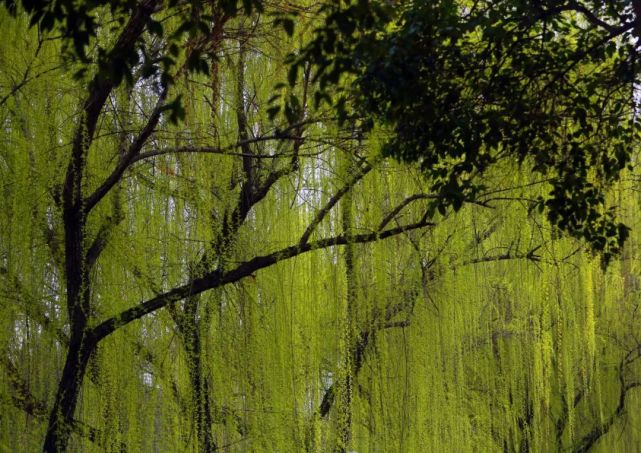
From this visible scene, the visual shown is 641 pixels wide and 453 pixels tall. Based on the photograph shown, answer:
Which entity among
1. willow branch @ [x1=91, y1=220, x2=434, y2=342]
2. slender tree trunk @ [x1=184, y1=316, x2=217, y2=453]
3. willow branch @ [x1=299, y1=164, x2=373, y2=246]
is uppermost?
willow branch @ [x1=299, y1=164, x2=373, y2=246]

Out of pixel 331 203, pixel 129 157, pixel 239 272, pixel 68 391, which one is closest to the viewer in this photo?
pixel 129 157

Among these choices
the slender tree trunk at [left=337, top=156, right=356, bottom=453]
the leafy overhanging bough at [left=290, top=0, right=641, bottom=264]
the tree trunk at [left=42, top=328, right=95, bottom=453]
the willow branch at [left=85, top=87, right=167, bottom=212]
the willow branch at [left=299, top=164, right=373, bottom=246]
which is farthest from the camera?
the slender tree trunk at [left=337, top=156, right=356, bottom=453]

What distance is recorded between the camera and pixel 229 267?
662cm

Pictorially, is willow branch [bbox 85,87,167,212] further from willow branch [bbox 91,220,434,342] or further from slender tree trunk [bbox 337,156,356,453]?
slender tree trunk [bbox 337,156,356,453]

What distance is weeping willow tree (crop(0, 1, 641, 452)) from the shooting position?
19.6ft

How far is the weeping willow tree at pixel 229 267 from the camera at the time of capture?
5984mm

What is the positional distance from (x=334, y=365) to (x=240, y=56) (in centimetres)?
224

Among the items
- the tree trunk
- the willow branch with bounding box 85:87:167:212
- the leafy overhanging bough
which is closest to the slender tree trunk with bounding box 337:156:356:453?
the leafy overhanging bough

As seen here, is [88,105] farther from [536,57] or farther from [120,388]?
[536,57]

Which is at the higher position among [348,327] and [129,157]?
[129,157]

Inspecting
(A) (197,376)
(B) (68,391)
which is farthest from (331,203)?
(B) (68,391)

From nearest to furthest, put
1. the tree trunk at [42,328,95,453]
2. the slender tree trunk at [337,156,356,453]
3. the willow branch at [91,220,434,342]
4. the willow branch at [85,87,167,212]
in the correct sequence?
the willow branch at [85,87,167,212] → the tree trunk at [42,328,95,453] → the willow branch at [91,220,434,342] → the slender tree trunk at [337,156,356,453]

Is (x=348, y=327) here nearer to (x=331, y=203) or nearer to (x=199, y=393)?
(x=331, y=203)

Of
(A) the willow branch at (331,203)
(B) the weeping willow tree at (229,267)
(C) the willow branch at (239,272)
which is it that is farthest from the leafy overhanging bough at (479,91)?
(C) the willow branch at (239,272)
